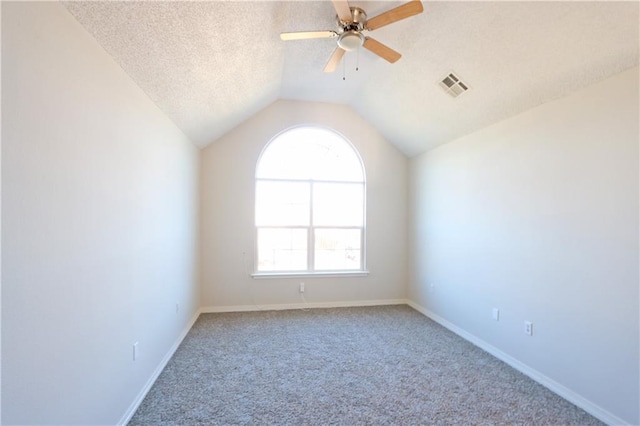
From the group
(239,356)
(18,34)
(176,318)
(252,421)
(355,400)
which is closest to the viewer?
(18,34)

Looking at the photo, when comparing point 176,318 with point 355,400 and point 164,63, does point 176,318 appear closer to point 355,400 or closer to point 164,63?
point 355,400

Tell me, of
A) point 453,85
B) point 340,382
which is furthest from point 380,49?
point 340,382

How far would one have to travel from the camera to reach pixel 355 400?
2307 mm

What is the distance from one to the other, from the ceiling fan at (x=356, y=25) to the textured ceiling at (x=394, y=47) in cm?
25

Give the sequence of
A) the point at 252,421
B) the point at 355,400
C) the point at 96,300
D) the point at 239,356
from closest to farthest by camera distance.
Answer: the point at 96,300
the point at 252,421
the point at 355,400
the point at 239,356

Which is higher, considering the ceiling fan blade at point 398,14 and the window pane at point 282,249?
the ceiling fan blade at point 398,14

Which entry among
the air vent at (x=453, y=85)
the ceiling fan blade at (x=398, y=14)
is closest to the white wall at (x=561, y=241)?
the air vent at (x=453, y=85)

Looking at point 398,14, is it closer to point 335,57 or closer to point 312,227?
point 335,57

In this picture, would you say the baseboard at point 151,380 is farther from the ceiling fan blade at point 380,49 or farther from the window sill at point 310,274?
the ceiling fan blade at point 380,49

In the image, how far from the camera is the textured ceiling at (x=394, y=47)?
1871 mm

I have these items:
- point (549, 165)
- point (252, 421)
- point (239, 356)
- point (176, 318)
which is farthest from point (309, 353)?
point (549, 165)

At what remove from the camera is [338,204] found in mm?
4832

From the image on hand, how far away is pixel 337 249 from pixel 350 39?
10.2ft

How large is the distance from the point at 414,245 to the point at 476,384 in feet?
7.84
